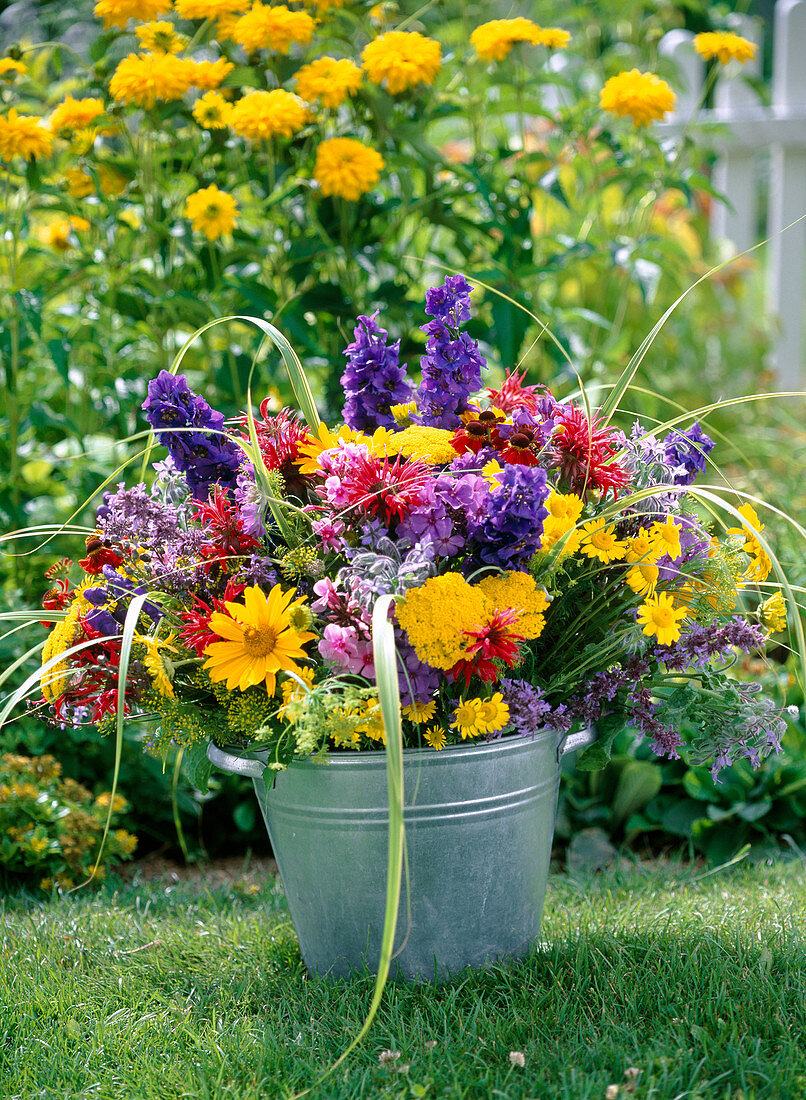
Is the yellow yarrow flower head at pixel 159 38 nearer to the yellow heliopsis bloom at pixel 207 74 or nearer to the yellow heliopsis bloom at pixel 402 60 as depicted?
the yellow heliopsis bloom at pixel 207 74

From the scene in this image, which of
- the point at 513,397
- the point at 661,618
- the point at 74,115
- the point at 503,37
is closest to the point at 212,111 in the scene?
the point at 74,115

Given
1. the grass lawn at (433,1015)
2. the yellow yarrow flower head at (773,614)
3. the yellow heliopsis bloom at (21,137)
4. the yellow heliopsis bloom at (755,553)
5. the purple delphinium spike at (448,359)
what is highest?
the yellow heliopsis bloom at (21,137)

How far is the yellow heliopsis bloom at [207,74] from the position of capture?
2.01 meters

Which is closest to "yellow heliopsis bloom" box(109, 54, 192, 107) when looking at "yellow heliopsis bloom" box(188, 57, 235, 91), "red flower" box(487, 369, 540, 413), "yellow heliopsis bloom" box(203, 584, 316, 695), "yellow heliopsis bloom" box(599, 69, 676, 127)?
"yellow heliopsis bloom" box(188, 57, 235, 91)

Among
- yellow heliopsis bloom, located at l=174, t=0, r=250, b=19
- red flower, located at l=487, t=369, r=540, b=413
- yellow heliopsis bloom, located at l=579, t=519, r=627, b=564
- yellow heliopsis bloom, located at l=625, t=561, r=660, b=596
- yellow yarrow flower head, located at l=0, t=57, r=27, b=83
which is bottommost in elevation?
yellow heliopsis bloom, located at l=625, t=561, r=660, b=596

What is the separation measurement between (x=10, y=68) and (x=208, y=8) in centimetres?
41

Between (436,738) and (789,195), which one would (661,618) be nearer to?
(436,738)

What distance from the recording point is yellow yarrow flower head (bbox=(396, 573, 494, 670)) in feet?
3.88

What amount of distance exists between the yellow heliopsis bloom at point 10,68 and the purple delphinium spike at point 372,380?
1.11 metres

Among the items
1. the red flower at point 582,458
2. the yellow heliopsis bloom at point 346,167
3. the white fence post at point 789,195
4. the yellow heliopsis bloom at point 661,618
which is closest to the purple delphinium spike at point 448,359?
the red flower at point 582,458

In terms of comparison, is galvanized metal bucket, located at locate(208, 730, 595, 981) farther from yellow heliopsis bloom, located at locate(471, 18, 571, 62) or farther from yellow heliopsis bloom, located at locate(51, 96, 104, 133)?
yellow heliopsis bloom, located at locate(471, 18, 571, 62)

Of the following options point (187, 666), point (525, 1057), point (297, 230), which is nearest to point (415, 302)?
point (297, 230)

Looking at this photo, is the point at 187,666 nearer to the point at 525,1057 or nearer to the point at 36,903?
the point at 525,1057

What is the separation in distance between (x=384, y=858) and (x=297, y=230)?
59.4 inches
